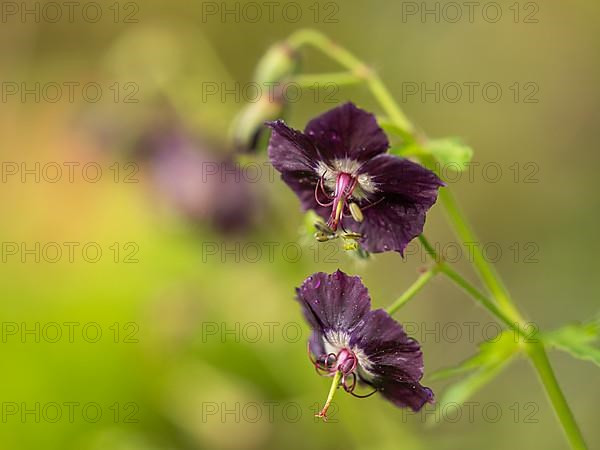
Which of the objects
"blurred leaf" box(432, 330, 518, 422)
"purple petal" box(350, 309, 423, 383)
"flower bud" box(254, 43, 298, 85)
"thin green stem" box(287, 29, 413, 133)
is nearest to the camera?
"purple petal" box(350, 309, 423, 383)

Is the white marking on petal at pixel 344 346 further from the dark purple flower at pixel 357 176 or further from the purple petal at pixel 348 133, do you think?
the purple petal at pixel 348 133

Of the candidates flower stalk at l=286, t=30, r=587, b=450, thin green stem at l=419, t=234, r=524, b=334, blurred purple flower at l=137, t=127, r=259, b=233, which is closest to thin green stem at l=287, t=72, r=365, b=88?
flower stalk at l=286, t=30, r=587, b=450

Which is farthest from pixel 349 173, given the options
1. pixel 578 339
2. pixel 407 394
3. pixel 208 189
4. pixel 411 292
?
pixel 208 189

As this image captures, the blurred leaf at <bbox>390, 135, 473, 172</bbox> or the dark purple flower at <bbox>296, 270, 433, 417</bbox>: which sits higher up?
the blurred leaf at <bbox>390, 135, 473, 172</bbox>

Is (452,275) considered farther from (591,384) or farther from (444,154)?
(591,384)

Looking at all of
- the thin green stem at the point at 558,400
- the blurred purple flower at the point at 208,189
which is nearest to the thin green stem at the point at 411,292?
the thin green stem at the point at 558,400

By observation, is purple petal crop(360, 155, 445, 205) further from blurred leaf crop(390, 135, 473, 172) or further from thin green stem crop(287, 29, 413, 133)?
thin green stem crop(287, 29, 413, 133)

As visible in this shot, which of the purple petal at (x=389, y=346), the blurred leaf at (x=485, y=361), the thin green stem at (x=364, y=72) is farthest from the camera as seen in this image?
the thin green stem at (x=364, y=72)

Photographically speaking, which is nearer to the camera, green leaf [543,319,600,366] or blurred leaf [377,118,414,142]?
green leaf [543,319,600,366]
